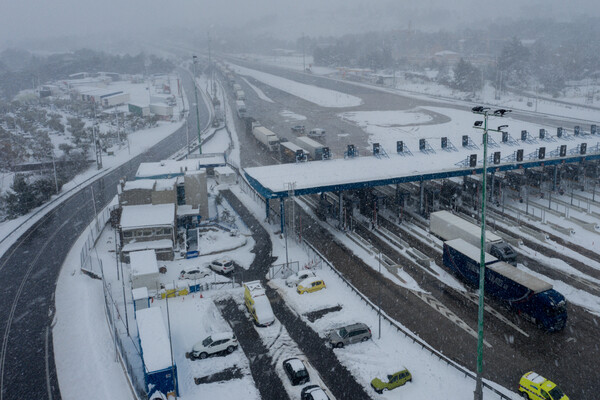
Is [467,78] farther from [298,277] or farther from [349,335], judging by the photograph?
[349,335]

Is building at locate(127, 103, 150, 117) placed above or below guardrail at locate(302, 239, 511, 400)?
above

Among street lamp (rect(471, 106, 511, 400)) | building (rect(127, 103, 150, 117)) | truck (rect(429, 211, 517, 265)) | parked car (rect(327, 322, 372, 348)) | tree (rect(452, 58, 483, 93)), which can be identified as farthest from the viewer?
tree (rect(452, 58, 483, 93))

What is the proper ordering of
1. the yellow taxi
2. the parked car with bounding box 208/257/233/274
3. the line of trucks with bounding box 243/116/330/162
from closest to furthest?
1. the yellow taxi
2. the parked car with bounding box 208/257/233/274
3. the line of trucks with bounding box 243/116/330/162

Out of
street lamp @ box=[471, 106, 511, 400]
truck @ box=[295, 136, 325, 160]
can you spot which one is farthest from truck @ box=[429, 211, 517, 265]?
truck @ box=[295, 136, 325, 160]

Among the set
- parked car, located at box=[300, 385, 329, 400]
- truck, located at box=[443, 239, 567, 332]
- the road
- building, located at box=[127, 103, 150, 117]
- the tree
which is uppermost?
the tree

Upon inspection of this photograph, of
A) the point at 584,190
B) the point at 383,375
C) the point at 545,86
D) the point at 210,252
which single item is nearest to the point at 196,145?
the point at 210,252

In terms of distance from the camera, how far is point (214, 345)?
819 inches

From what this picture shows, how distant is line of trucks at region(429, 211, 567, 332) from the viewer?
70.6 ft

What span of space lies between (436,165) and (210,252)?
1872cm

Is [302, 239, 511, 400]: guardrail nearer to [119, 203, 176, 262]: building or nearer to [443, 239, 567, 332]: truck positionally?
[443, 239, 567, 332]: truck

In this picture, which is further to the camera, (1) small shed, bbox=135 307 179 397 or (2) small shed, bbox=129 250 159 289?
(2) small shed, bbox=129 250 159 289

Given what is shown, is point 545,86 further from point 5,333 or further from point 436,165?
point 5,333

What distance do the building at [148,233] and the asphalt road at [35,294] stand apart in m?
4.35

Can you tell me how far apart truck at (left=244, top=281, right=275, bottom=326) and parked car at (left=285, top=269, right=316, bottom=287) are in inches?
111
